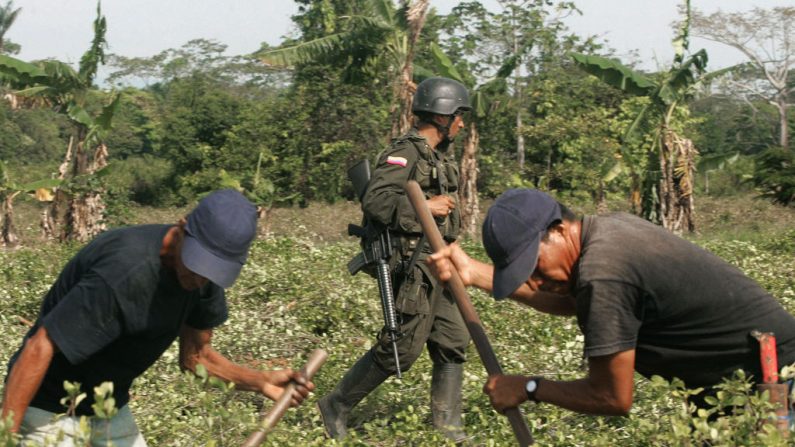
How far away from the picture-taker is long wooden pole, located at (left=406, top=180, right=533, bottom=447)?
3678 mm

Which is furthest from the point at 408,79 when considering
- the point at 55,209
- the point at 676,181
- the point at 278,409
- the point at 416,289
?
the point at 278,409

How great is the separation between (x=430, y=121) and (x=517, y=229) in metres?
2.90

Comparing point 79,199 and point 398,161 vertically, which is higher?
point 398,161

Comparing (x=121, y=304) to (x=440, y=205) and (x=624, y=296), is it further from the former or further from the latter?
(x=440, y=205)

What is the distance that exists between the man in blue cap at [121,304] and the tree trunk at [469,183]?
14906 mm

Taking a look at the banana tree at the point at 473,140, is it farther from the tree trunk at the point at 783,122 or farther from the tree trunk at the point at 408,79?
the tree trunk at the point at 783,122

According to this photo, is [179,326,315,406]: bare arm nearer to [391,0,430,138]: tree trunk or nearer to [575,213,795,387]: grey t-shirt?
[575,213,795,387]: grey t-shirt

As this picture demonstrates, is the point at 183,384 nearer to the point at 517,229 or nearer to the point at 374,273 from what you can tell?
the point at 374,273

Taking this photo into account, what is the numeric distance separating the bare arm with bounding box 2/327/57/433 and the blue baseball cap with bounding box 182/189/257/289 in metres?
0.56

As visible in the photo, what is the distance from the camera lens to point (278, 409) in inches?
147

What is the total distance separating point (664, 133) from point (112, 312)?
1537cm

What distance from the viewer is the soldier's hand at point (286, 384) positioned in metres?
3.85

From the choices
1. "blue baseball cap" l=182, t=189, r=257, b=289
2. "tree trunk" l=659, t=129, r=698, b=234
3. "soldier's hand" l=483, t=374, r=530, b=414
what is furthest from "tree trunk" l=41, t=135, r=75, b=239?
"soldier's hand" l=483, t=374, r=530, b=414

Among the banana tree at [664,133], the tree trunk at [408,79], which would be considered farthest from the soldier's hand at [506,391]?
the tree trunk at [408,79]
